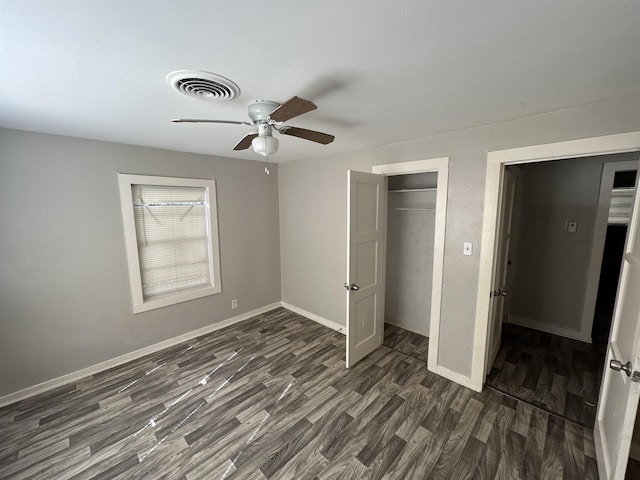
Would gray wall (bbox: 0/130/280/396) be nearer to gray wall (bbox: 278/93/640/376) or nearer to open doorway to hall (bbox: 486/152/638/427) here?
gray wall (bbox: 278/93/640/376)

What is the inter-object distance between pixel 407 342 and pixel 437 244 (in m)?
1.44

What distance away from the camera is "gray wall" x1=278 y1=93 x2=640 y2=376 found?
70.7 inches

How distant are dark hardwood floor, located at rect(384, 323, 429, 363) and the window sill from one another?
238 centimetres

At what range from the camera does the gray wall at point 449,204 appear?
1.80 metres

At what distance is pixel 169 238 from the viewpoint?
3146 millimetres

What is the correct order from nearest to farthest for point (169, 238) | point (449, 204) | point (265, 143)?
point (265, 143) < point (449, 204) < point (169, 238)

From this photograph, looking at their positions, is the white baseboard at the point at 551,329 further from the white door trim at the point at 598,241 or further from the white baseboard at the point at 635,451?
the white baseboard at the point at 635,451

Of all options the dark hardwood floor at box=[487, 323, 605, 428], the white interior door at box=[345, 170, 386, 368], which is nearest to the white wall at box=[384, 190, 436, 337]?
the white interior door at box=[345, 170, 386, 368]

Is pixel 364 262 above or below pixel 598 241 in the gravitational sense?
below

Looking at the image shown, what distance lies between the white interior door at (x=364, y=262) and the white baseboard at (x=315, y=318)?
0.62 m

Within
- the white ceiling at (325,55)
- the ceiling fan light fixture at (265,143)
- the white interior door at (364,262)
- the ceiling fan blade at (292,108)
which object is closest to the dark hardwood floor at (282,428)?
the white interior door at (364,262)

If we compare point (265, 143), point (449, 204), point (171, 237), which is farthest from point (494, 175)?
point (171, 237)

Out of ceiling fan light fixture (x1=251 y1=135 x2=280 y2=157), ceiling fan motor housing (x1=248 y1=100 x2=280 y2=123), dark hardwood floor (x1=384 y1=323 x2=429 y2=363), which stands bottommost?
dark hardwood floor (x1=384 y1=323 x2=429 y2=363)

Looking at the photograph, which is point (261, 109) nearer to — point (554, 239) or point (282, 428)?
point (282, 428)
